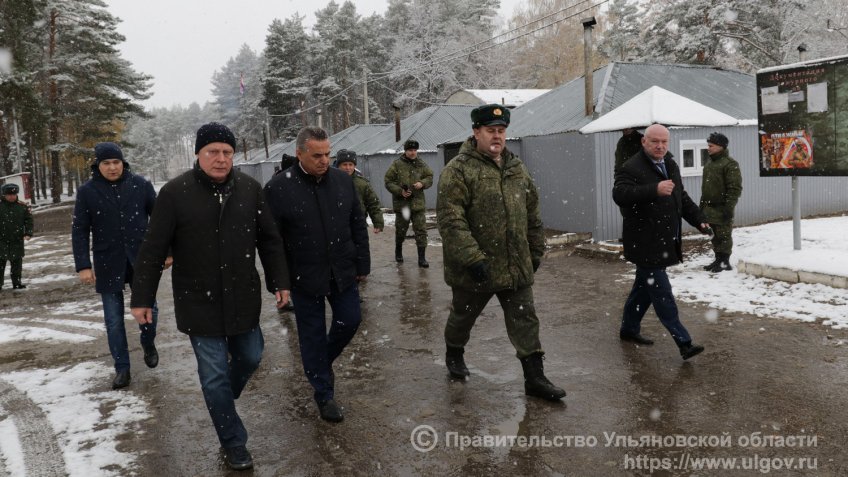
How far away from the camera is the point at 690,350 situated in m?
4.82

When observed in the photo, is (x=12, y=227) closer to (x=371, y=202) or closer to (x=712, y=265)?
(x=371, y=202)

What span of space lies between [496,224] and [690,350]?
203cm

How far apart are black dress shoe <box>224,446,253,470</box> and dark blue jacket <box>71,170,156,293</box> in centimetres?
235

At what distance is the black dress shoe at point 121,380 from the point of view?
499 cm

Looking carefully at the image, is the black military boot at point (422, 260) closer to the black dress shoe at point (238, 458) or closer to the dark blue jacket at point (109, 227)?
the dark blue jacket at point (109, 227)

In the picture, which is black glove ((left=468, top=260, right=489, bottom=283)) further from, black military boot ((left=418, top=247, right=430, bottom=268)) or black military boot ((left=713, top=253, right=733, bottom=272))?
black military boot ((left=418, top=247, right=430, bottom=268))

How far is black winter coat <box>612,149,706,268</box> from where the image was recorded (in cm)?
491

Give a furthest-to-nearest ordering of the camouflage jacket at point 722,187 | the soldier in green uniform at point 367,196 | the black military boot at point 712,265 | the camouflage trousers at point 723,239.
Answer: the black military boot at point 712,265 < the camouflage trousers at point 723,239 < the camouflage jacket at point 722,187 < the soldier in green uniform at point 367,196

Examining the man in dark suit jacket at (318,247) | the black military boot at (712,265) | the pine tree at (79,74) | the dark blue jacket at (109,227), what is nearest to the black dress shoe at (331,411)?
the man in dark suit jacket at (318,247)

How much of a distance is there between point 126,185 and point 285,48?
62.3 m

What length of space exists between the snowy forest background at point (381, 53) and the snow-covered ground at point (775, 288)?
10.0 meters

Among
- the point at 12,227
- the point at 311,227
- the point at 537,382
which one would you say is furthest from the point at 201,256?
the point at 12,227

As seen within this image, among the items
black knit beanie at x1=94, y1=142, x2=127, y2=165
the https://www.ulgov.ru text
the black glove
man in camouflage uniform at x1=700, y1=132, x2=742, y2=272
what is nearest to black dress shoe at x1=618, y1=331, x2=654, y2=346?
the https://www.ulgov.ru text

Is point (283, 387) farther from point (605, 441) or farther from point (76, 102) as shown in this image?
point (76, 102)
